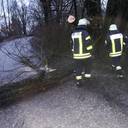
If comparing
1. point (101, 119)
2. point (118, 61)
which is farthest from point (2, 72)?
point (101, 119)

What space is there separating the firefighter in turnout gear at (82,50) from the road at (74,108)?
48 centimetres

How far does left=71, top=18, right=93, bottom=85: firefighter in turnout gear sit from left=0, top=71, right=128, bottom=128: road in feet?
1.56

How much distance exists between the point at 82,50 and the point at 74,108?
199cm

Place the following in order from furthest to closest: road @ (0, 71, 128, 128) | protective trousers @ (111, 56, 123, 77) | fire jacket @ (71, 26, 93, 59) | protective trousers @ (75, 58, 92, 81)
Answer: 1. protective trousers @ (111, 56, 123, 77)
2. protective trousers @ (75, 58, 92, 81)
3. fire jacket @ (71, 26, 93, 59)
4. road @ (0, 71, 128, 128)

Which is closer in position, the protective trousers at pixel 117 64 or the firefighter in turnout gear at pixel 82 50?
the firefighter in turnout gear at pixel 82 50

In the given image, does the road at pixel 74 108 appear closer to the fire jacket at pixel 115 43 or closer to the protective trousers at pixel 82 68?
the protective trousers at pixel 82 68

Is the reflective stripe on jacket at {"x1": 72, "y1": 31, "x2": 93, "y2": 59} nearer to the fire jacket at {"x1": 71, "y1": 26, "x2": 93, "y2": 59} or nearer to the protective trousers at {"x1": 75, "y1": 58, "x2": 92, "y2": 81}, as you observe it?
the fire jacket at {"x1": 71, "y1": 26, "x2": 93, "y2": 59}

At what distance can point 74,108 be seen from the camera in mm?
9555

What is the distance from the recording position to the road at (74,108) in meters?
8.68

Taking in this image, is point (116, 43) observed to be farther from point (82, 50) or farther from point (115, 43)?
point (82, 50)

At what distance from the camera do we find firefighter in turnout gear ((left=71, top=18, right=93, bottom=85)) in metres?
10.7

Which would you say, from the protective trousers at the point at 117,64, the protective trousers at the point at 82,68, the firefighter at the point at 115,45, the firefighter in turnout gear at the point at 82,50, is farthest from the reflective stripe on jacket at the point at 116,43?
the protective trousers at the point at 82,68

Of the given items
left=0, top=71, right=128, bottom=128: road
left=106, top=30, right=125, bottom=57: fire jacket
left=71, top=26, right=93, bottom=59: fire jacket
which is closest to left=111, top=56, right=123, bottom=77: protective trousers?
left=106, top=30, right=125, bottom=57: fire jacket

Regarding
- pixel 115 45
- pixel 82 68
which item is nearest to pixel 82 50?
pixel 82 68
